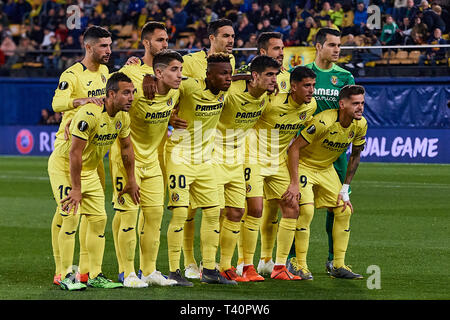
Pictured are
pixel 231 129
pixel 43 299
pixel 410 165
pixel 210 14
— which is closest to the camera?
pixel 43 299

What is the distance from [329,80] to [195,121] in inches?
70.6

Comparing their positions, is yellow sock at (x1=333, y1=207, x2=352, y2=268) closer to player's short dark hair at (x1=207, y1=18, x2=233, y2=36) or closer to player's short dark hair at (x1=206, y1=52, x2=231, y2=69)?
player's short dark hair at (x1=206, y1=52, x2=231, y2=69)

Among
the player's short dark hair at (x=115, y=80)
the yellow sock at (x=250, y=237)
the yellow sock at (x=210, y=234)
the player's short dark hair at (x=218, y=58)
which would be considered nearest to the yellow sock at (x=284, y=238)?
the yellow sock at (x=250, y=237)

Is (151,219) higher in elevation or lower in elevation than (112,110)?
lower

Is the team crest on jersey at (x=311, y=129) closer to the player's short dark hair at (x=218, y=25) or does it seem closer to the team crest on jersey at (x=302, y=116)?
the team crest on jersey at (x=302, y=116)

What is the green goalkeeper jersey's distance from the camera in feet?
30.1

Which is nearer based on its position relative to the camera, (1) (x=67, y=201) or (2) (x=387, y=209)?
(1) (x=67, y=201)

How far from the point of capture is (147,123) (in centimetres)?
786

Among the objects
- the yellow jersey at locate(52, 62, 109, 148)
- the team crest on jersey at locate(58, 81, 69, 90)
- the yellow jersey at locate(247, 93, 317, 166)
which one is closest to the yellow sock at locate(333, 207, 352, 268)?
the yellow jersey at locate(247, 93, 317, 166)

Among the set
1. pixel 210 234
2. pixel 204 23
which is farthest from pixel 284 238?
pixel 204 23

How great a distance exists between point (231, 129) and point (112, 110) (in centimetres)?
147
